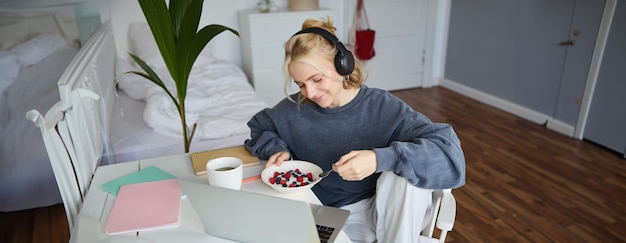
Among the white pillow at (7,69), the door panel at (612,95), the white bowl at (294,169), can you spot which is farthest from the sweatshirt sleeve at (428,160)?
the door panel at (612,95)

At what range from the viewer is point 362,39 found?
4102 mm

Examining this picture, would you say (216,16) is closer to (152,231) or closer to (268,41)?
(268,41)

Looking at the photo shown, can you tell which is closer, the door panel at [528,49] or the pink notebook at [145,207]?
the pink notebook at [145,207]

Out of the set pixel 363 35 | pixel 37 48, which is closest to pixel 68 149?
pixel 37 48

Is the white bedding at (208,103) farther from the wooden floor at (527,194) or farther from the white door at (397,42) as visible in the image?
the white door at (397,42)

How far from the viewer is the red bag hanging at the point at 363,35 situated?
4090mm

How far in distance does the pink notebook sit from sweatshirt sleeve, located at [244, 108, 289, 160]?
264 mm

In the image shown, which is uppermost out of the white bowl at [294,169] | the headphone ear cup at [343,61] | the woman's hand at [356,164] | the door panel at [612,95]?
the headphone ear cup at [343,61]

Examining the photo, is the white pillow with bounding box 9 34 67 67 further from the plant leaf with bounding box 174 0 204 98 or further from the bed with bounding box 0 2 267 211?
the plant leaf with bounding box 174 0 204 98

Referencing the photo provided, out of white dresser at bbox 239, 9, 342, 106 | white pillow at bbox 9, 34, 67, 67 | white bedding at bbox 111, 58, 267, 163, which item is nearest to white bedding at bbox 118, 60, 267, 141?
white bedding at bbox 111, 58, 267, 163

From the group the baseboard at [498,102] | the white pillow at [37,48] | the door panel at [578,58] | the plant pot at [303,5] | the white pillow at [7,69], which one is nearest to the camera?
the white pillow at [7,69]

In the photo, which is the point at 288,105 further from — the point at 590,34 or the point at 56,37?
the point at 590,34

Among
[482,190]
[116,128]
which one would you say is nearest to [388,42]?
[482,190]

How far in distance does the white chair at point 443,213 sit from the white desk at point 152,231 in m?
0.28
